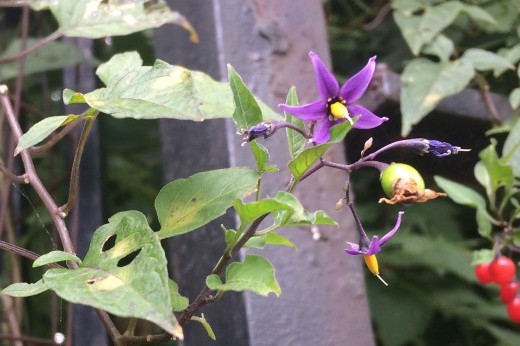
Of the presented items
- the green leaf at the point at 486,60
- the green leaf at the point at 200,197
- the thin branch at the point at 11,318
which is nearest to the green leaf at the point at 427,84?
the green leaf at the point at 486,60

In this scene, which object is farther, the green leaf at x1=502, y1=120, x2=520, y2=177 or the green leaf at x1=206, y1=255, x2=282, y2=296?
the green leaf at x1=502, y1=120, x2=520, y2=177

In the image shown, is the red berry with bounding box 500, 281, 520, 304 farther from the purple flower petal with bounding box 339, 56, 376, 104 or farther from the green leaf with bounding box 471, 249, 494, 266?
the purple flower petal with bounding box 339, 56, 376, 104

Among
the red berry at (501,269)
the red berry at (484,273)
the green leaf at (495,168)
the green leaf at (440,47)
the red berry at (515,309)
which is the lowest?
the red berry at (515,309)

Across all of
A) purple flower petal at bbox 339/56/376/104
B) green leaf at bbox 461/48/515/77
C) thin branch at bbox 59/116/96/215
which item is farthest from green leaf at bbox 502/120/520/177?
thin branch at bbox 59/116/96/215

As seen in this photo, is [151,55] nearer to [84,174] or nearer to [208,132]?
[84,174]

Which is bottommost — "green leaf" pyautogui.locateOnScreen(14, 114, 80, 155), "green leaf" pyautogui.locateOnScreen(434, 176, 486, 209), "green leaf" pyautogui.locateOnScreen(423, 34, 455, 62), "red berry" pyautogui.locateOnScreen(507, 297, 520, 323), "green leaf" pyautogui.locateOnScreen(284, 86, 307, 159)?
"red berry" pyautogui.locateOnScreen(507, 297, 520, 323)

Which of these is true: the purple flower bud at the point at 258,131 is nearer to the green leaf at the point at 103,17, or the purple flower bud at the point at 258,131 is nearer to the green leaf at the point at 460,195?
the green leaf at the point at 103,17

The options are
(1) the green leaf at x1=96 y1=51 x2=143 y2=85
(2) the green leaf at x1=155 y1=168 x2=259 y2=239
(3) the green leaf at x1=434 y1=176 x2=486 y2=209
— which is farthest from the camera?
(3) the green leaf at x1=434 y1=176 x2=486 y2=209
